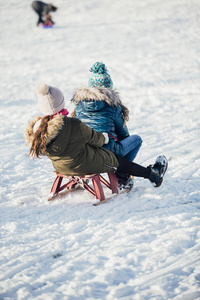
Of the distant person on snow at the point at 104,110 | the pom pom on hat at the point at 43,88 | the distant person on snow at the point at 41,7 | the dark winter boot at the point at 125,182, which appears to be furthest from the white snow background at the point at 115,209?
the distant person on snow at the point at 41,7

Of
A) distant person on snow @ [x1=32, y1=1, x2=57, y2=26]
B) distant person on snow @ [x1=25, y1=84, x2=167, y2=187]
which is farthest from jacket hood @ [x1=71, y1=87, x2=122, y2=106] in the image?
distant person on snow @ [x1=32, y1=1, x2=57, y2=26]

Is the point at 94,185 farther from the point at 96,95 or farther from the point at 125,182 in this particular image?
the point at 96,95

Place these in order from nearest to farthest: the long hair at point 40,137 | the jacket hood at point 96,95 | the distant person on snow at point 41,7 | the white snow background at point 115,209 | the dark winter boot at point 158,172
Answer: the white snow background at point 115,209 → the long hair at point 40,137 → the jacket hood at point 96,95 → the dark winter boot at point 158,172 → the distant person on snow at point 41,7

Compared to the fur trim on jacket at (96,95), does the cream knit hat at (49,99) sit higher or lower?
higher

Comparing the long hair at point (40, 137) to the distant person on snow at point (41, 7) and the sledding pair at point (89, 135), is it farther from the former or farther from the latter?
the distant person on snow at point (41, 7)

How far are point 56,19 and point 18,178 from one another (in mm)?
13140

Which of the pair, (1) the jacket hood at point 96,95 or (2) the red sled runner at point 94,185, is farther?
(2) the red sled runner at point 94,185

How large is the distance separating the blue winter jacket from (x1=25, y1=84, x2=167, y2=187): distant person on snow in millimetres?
151

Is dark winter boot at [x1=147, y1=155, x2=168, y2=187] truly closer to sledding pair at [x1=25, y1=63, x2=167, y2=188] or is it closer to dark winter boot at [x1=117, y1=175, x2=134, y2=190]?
sledding pair at [x1=25, y1=63, x2=167, y2=188]

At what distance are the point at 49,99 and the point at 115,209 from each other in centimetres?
129

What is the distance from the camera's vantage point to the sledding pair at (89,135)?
2.50 meters

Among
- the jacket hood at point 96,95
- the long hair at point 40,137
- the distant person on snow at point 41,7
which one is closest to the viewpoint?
the long hair at point 40,137

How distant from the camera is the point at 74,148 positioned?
2.63m

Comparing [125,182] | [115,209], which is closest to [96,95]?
[125,182]
